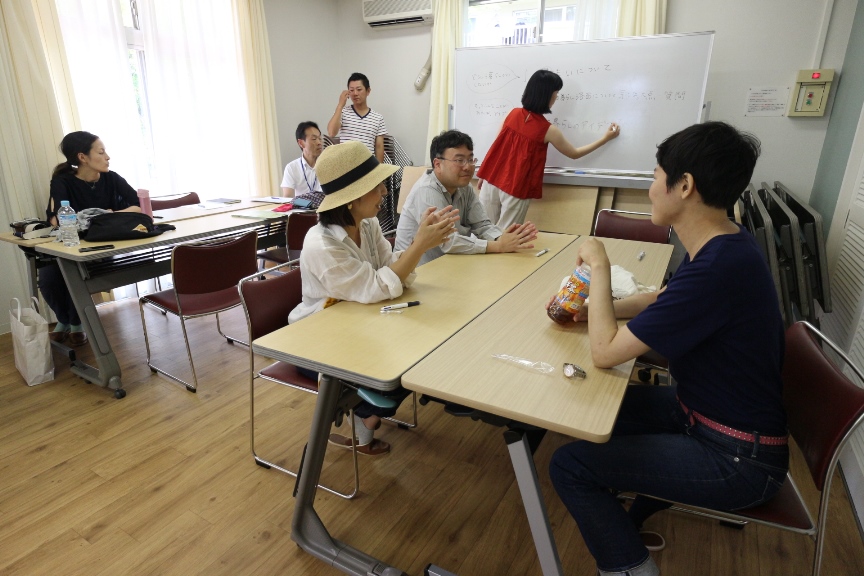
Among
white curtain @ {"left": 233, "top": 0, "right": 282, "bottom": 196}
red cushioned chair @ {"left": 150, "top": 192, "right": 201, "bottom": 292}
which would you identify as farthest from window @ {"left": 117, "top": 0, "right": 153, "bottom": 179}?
white curtain @ {"left": 233, "top": 0, "right": 282, "bottom": 196}

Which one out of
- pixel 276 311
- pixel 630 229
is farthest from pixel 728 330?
pixel 630 229

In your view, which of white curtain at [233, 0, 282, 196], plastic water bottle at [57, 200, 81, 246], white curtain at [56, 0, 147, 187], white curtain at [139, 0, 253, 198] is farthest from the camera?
white curtain at [233, 0, 282, 196]

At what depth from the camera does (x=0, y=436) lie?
210 cm

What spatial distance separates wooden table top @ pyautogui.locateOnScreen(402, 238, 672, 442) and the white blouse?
35 cm

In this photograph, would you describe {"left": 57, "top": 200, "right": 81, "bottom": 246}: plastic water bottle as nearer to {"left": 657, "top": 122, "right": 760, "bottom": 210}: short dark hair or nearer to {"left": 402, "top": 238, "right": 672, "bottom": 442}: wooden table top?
{"left": 402, "top": 238, "right": 672, "bottom": 442}: wooden table top

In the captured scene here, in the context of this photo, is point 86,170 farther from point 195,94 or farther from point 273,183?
point 273,183

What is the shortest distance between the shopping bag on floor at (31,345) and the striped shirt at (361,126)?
3098 millimetres

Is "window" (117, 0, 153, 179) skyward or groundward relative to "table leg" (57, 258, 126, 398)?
skyward

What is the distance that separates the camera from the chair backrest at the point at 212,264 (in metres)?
2.29

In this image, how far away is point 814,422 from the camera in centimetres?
108

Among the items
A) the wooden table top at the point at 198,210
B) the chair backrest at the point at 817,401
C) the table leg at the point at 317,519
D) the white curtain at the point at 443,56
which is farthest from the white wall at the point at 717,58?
the table leg at the point at 317,519

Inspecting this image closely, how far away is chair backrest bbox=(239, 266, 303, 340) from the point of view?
65.9 inches

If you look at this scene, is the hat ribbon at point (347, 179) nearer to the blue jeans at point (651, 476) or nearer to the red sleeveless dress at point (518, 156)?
the blue jeans at point (651, 476)

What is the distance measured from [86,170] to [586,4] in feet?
13.3
